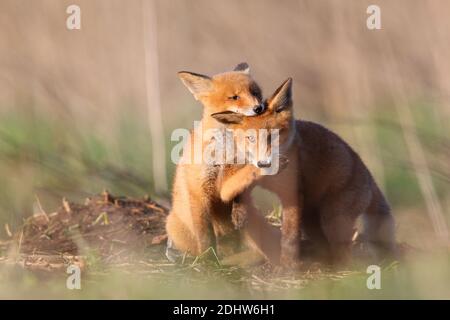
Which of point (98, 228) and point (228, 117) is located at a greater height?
point (228, 117)

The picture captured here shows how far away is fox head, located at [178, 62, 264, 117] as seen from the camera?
246 inches

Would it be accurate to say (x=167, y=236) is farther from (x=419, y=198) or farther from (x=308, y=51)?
(x=308, y=51)

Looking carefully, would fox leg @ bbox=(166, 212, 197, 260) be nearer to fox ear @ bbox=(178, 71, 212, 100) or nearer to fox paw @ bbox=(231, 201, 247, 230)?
fox paw @ bbox=(231, 201, 247, 230)

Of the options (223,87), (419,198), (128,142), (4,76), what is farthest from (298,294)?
(4,76)

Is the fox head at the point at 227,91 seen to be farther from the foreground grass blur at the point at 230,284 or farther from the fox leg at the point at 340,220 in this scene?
the foreground grass blur at the point at 230,284

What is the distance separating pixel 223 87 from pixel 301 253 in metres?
1.39

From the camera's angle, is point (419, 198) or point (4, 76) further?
point (4, 76)

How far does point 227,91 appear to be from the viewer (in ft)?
21.0

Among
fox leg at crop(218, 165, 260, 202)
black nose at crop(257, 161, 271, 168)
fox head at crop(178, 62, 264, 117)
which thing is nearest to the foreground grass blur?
fox leg at crop(218, 165, 260, 202)

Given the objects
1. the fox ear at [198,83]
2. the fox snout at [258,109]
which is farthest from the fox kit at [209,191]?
the fox snout at [258,109]

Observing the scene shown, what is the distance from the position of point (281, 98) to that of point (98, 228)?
2.03 meters

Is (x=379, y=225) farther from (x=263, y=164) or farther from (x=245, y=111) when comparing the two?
(x=245, y=111)

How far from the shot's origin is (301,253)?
21.0ft

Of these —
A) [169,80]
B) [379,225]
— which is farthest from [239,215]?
[169,80]
